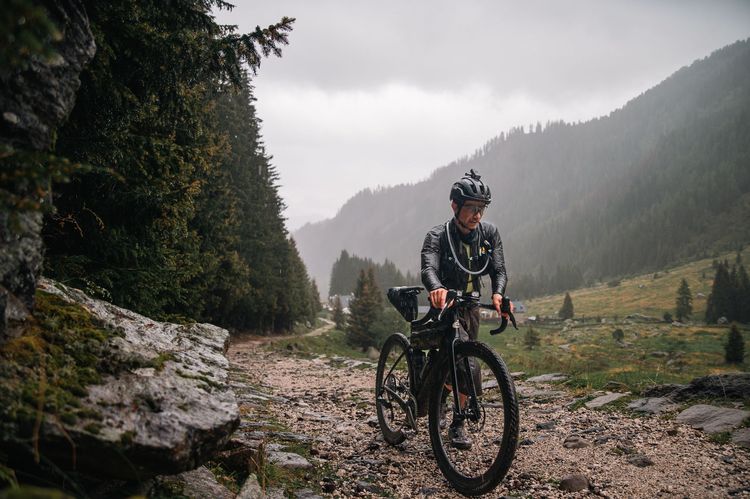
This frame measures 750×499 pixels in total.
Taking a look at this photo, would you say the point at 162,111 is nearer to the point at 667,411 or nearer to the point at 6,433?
the point at 6,433

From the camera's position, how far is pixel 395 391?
5723 mm

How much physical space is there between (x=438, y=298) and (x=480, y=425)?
1322 mm

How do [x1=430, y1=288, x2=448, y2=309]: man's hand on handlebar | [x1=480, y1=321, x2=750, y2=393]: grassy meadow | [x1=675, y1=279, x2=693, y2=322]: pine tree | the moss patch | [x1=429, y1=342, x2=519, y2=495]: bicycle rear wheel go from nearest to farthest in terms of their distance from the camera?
the moss patch < [x1=429, y1=342, x2=519, y2=495]: bicycle rear wheel < [x1=430, y1=288, x2=448, y2=309]: man's hand on handlebar < [x1=480, y1=321, x2=750, y2=393]: grassy meadow < [x1=675, y1=279, x2=693, y2=322]: pine tree

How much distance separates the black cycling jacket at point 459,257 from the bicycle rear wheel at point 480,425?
4.39ft

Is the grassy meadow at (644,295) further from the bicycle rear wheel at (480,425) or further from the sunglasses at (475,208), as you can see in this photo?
the bicycle rear wheel at (480,425)

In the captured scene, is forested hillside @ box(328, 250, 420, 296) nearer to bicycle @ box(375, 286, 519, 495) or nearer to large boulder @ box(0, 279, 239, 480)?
bicycle @ box(375, 286, 519, 495)

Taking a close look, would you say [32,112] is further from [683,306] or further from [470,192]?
[683,306]

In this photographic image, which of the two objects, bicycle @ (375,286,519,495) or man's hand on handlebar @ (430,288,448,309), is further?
man's hand on handlebar @ (430,288,448,309)

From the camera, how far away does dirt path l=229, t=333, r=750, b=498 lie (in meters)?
4.06

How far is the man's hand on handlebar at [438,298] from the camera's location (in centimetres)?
443

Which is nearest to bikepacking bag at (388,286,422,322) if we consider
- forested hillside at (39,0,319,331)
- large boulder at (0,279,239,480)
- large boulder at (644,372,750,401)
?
large boulder at (0,279,239,480)

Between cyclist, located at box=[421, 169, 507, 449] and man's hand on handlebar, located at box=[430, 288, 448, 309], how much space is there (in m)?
0.57

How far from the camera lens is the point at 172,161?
23.8 feet

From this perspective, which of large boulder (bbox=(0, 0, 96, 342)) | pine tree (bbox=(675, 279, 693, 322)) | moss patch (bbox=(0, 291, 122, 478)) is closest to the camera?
moss patch (bbox=(0, 291, 122, 478))
